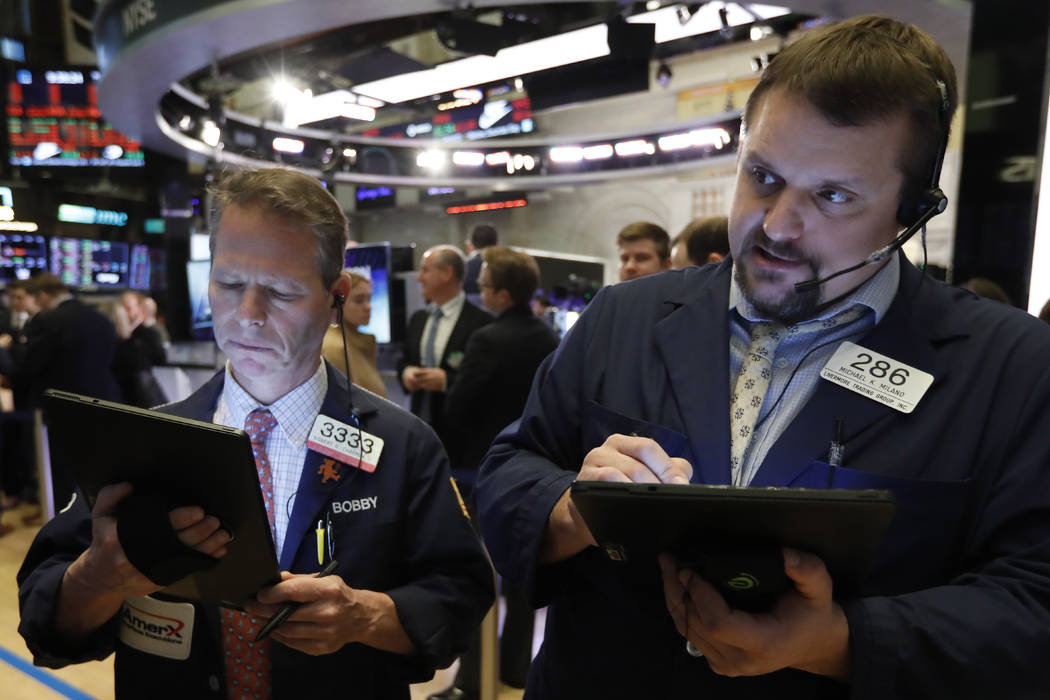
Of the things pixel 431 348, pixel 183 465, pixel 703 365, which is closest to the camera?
pixel 183 465

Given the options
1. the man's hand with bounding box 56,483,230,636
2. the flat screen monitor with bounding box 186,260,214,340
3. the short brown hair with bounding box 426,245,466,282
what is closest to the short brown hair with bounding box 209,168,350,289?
the man's hand with bounding box 56,483,230,636

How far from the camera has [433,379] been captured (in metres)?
3.70

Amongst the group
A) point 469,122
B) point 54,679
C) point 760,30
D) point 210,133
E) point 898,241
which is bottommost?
point 54,679

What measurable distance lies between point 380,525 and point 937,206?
1012mm

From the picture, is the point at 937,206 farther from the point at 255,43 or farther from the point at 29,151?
the point at 29,151

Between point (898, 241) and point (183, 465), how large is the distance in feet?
3.25

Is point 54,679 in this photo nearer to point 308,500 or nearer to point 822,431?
point 308,500

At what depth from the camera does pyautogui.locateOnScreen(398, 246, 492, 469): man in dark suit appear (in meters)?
3.71

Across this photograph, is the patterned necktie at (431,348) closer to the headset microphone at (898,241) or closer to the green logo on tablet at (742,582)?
the headset microphone at (898,241)

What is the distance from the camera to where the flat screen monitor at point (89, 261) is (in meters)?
6.92

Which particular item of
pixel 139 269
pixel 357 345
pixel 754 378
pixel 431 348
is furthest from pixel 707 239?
pixel 139 269

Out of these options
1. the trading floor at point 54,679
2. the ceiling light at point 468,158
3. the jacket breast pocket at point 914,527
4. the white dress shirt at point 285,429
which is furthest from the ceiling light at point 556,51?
the jacket breast pocket at point 914,527

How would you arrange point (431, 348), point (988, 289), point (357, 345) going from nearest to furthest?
point (988, 289), point (357, 345), point (431, 348)

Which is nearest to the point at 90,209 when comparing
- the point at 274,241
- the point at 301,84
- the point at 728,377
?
the point at 301,84
